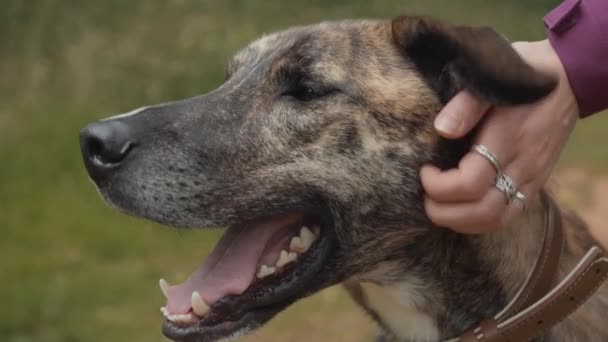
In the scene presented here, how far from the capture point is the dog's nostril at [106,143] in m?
3.02

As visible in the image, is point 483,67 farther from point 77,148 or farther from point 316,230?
point 77,148

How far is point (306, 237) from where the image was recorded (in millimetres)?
3188

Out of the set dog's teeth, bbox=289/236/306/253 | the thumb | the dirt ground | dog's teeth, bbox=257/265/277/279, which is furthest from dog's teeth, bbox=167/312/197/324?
the dirt ground

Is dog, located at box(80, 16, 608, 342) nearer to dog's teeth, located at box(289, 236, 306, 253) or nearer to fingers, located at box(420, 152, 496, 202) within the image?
dog's teeth, located at box(289, 236, 306, 253)

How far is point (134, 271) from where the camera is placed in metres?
7.16

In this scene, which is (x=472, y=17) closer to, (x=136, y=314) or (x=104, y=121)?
(x=136, y=314)

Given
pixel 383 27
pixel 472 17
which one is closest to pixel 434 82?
pixel 383 27

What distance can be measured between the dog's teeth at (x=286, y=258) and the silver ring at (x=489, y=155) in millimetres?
660

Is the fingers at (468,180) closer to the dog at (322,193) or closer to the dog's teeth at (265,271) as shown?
the dog at (322,193)

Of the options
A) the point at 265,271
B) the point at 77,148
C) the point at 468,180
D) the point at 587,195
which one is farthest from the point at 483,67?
the point at 587,195

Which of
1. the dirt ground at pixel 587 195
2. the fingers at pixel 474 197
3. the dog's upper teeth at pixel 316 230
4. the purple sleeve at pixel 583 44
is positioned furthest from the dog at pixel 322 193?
the dirt ground at pixel 587 195

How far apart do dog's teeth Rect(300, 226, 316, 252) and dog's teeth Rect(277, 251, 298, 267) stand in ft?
0.14

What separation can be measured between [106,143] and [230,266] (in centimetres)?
53

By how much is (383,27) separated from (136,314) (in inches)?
152
